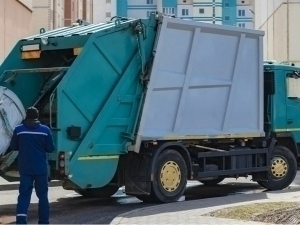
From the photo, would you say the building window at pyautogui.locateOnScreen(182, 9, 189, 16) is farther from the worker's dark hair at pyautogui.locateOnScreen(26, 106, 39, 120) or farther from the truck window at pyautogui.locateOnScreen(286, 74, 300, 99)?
the worker's dark hair at pyautogui.locateOnScreen(26, 106, 39, 120)

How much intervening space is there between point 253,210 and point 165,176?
84.0 inches

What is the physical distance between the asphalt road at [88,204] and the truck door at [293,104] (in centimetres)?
140

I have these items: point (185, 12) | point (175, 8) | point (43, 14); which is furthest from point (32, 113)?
point (185, 12)

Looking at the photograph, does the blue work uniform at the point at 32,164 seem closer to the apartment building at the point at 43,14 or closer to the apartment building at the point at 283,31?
the apartment building at the point at 283,31

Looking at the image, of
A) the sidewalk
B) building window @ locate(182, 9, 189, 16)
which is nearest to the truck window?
the sidewalk

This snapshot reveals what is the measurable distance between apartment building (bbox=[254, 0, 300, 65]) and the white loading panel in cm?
2230

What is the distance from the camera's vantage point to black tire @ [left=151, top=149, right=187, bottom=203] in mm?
11094

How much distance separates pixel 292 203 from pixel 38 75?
15.7 feet

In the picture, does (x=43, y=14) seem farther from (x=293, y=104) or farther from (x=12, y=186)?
(x=293, y=104)

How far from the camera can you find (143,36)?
11.0 m

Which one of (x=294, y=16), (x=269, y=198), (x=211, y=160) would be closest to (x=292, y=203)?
(x=269, y=198)

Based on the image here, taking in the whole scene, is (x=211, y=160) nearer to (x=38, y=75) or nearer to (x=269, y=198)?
(x=269, y=198)

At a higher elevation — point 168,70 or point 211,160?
point 168,70

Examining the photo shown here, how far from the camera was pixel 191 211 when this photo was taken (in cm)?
973
